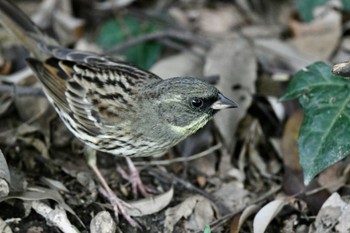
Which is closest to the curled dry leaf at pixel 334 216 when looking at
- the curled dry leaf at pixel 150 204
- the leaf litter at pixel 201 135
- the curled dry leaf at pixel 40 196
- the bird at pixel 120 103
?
the leaf litter at pixel 201 135

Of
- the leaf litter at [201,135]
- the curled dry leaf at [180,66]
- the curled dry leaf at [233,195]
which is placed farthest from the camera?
the curled dry leaf at [180,66]

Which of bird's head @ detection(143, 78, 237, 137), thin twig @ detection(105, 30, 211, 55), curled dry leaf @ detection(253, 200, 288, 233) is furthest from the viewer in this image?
thin twig @ detection(105, 30, 211, 55)

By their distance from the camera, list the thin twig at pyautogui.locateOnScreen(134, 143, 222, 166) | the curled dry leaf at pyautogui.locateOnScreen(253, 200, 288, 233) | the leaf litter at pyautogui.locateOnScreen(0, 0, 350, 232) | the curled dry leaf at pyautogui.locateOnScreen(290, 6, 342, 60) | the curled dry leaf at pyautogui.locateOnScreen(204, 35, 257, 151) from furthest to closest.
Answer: the curled dry leaf at pyautogui.locateOnScreen(290, 6, 342, 60) → the curled dry leaf at pyautogui.locateOnScreen(204, 35, 257, 151) → the thin twig at pyautogui.locateOnScreen(134, 143, 222, 166) → the leaf litter at pyautogui.locateOnScreen(0, 0, 350, 232) → the curled dry leaf at pyautogui.locateOnScreen(253, 200, 288, 233)

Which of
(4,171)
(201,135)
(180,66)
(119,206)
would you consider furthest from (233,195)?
(4,171)

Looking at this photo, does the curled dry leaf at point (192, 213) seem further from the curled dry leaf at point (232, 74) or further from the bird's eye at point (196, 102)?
the bird's eye at point (196, 102)

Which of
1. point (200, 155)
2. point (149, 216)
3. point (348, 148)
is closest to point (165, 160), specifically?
point (200, 155)

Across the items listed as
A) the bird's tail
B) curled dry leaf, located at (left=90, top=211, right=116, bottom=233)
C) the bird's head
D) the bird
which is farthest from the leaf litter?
the bird's head

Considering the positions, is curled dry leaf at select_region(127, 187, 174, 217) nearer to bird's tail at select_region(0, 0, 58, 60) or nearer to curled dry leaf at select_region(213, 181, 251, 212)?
curled dry leaf at select_region(213, 181, 251, 212)
